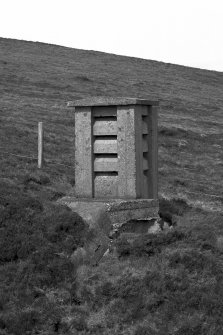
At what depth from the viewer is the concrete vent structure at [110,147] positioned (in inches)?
621

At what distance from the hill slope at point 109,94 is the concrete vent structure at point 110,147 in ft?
11.6

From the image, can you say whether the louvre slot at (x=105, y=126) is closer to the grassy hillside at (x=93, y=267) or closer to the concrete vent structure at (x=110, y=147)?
the concrete vent structure at (x=110, y=147)

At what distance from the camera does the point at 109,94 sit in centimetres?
4934

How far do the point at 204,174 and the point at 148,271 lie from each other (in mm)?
17289

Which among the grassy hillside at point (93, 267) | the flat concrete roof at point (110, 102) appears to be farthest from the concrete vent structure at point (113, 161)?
the grassy hillside at point (93, 267)

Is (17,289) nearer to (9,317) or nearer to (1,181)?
(9,317)

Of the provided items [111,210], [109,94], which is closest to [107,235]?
[111,210]

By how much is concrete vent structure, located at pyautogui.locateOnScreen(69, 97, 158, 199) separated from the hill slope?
352cm

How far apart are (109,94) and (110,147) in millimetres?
33714

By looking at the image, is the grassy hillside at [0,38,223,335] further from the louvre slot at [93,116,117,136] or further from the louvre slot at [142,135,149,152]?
the louvre slot at [93,116,117,136]

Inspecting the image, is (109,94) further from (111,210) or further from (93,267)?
(93,267)

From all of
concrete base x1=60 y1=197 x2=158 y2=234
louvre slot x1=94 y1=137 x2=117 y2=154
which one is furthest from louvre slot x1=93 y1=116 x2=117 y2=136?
concrete base x1=60 y1=197 x2=158 y2=234

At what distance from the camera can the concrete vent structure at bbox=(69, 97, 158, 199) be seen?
51.8 feet

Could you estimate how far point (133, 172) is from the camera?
621 inches
